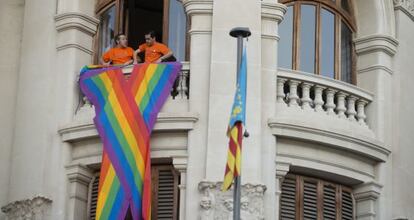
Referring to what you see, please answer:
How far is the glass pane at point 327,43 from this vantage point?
35219mm

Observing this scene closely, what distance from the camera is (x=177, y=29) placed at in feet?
113

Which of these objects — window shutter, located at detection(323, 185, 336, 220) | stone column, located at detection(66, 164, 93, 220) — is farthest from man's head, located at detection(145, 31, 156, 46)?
window shutter, located at detection(323, 185, 336, 220)

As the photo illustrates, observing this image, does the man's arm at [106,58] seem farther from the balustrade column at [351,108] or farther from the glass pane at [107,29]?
the balustrade column at [351,108]

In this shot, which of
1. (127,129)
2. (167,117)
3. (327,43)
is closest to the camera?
(167,117)

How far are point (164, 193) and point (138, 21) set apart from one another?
4.37 m

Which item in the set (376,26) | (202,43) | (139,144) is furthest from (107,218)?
(376,26)

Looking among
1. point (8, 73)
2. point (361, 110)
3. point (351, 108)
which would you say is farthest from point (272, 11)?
point (8, 73)

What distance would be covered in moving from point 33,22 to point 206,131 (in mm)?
5397

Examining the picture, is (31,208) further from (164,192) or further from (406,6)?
(406,6)

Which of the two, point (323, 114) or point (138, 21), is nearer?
point (323, 114)

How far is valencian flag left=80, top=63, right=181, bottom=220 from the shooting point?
32438mm

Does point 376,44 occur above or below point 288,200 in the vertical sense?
above

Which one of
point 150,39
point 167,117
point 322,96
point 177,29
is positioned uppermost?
point 177,29

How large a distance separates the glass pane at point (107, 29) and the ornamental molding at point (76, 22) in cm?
44
